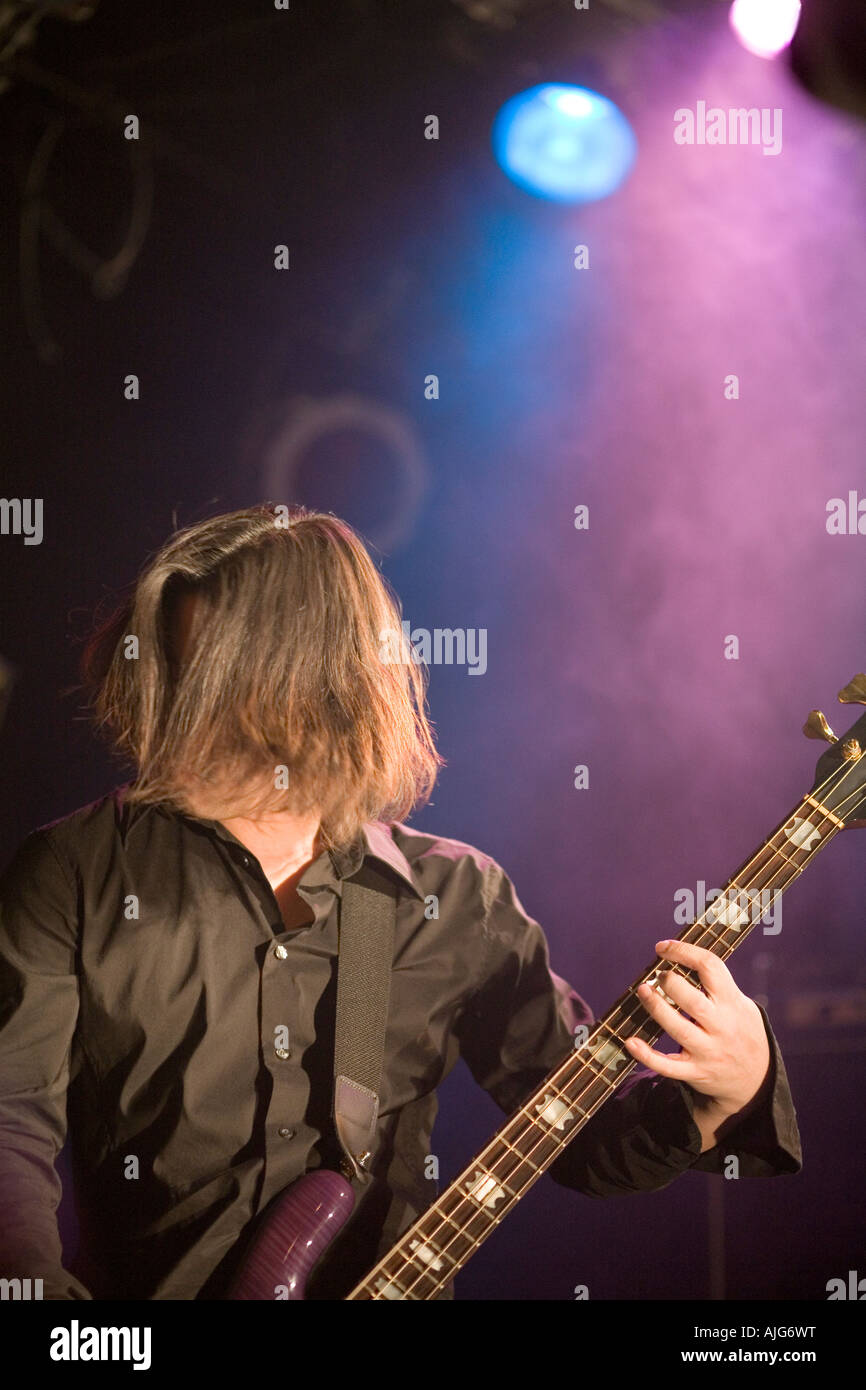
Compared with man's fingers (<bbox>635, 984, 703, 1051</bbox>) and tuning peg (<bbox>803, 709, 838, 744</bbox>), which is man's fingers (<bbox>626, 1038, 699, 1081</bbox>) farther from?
tuning peg (<bbox>803, 709, 838, 744</bbox>)

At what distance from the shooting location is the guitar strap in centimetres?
167

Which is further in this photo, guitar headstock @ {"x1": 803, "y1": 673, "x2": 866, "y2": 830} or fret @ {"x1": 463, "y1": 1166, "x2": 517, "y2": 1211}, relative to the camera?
guitar headstock @ {"x1": 803, "y1": 673, "x2": 866, "y2": 830}

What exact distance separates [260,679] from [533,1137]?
922 mm

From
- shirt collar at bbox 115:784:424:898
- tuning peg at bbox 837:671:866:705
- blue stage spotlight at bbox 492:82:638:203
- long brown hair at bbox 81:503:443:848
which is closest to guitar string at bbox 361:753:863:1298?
tuning peg at bbox 837:671:866:705

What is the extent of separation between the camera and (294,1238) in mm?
1471

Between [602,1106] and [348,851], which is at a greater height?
[348,851]

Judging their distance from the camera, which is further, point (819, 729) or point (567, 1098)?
point (819, 729)

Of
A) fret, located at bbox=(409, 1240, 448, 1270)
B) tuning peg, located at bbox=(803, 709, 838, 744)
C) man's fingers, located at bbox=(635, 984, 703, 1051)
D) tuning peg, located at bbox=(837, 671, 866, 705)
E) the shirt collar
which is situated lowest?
fret, located at bbox=(409, 1240, 448, 1270)

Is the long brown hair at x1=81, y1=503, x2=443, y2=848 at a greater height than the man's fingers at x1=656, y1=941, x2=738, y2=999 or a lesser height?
greater

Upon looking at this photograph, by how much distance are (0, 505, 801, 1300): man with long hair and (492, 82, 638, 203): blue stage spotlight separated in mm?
1040

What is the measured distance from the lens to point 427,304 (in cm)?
226

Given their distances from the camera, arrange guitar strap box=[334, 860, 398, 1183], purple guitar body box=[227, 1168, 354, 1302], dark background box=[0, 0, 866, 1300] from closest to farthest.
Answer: purple guitar body box=[227, 1168, 354, 1302] < guitar strap box=[334, 860, 398, 1183] < dark background box=[0, 0, 866, 1300]

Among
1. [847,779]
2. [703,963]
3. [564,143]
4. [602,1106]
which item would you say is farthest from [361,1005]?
[564,143]

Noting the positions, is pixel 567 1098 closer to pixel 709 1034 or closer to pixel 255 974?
pixel 709 1034
